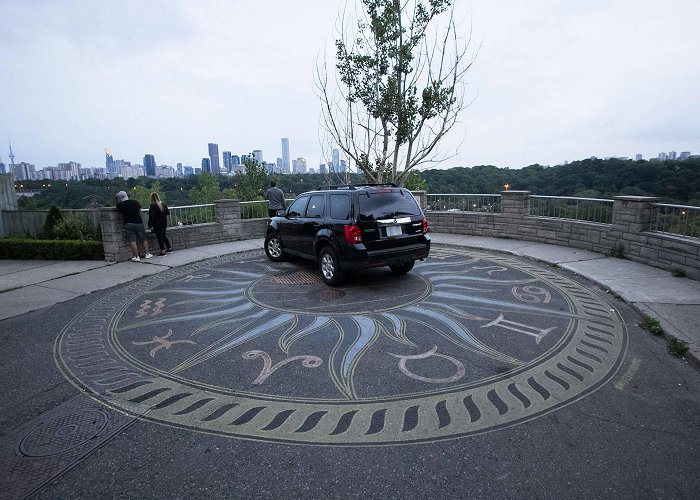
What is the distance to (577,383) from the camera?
415cm

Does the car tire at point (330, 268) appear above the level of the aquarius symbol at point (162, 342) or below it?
above

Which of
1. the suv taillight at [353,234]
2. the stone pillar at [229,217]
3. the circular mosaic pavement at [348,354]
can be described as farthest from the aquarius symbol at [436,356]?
the stone pillar at [229,217]

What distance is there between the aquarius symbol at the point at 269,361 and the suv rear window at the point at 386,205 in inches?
134

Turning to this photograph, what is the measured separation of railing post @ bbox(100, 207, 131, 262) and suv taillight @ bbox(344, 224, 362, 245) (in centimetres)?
727

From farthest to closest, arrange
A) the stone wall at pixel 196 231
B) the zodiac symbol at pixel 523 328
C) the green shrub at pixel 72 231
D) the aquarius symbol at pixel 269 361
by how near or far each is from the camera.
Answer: the green shrub at pixel 72 231 < the stone wall at pixel 196 231 < the zodiac symbol at pixel 523 328 < the aquarius symbol at pixel 269 361

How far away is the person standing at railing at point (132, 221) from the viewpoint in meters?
10.8

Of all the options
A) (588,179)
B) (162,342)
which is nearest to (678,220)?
(588,179)

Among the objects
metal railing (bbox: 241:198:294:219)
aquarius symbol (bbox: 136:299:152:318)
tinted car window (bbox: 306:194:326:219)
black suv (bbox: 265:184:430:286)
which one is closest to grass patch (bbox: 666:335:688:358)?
black suv (bbox: 265:184:430:286)

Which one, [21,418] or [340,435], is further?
[21,418]

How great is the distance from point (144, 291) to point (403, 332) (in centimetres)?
566

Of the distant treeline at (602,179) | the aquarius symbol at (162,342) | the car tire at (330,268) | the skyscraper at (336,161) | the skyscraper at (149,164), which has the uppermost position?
the skyscraper at (149,164)

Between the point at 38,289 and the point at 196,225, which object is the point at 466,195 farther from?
the point at 38,289

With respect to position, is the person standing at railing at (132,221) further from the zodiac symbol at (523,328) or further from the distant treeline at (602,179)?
the distant treeline at (602,179)

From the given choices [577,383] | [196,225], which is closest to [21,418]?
[577,383]
